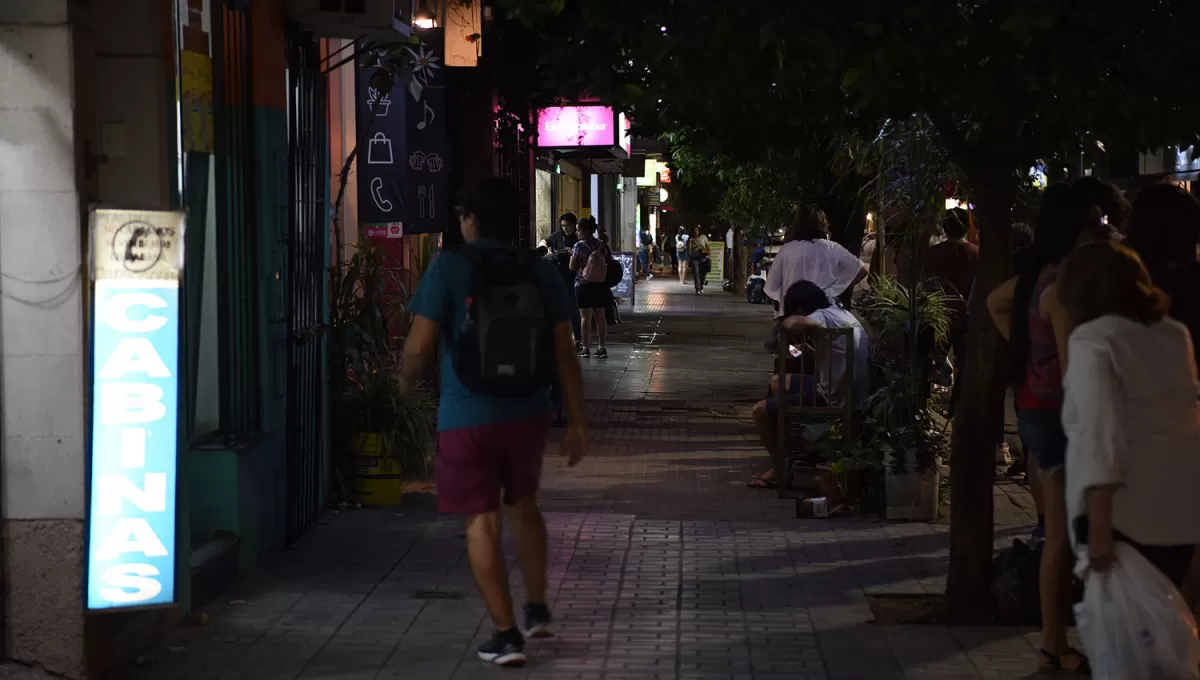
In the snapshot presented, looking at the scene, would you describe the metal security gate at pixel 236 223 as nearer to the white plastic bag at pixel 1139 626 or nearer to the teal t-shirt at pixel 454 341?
Answer: the teal t-shirt at pixel 454 341

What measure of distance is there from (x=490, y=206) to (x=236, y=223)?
7.20 feet

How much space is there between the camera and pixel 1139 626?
467 centimetres

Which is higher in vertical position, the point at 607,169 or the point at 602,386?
the point at 607,169

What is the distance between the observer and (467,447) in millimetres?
6023

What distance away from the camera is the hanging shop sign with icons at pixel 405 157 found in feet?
38.5

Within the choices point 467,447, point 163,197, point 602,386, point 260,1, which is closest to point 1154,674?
point 467,447

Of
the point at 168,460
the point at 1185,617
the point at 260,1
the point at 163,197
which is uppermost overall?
the point at 260,1

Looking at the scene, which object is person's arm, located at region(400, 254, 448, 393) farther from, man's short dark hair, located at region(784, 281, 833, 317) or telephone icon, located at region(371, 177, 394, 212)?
telephone icon, located at region(371, 177, 394, 212)

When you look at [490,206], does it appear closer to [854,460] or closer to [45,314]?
[45,314]

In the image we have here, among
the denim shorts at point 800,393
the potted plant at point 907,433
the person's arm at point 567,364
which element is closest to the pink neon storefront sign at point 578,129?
the potted plant at point 907,433

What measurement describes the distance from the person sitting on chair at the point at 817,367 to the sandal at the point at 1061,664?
399 centimetres

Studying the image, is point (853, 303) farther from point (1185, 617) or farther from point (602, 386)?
point (1185, 617)

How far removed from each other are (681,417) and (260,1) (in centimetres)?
745

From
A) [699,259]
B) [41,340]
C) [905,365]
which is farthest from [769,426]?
[699,259]
